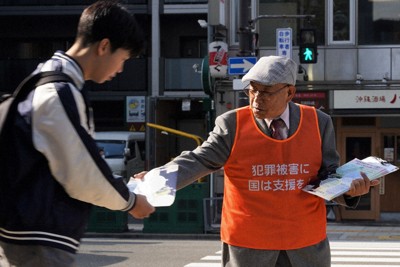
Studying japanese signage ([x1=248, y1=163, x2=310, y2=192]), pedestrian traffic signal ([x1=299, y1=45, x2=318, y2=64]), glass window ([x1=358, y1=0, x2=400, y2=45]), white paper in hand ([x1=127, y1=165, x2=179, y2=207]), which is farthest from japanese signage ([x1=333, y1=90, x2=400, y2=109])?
white paper in hand ([x1=127, y1=165, x2=179, y2=207])

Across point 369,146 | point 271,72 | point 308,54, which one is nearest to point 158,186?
point 271,72

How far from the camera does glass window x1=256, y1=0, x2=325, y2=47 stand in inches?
985

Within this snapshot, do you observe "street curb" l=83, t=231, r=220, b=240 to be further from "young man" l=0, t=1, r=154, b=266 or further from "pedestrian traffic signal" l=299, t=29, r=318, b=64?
"young man" l=0, t=1, r=154, b=266

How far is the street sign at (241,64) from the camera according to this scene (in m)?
18.8

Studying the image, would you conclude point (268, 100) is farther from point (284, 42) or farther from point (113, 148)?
point (113, 148)

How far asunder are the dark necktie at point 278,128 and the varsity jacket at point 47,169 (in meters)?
1.70

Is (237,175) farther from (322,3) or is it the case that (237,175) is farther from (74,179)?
(322,3)

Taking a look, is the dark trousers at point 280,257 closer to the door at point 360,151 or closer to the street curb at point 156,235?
the street curb at point 156,235

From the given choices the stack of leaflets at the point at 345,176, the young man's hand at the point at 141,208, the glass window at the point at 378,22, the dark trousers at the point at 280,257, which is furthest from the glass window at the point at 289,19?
the young man's hand at the point at 141,208

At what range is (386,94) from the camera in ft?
79.3

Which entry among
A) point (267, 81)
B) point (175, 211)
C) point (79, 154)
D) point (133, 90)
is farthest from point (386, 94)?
point (79, 154)

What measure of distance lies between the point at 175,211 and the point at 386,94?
682 cm

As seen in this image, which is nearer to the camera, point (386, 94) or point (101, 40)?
point (101, 40)

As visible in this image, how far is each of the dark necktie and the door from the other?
19557 mm
